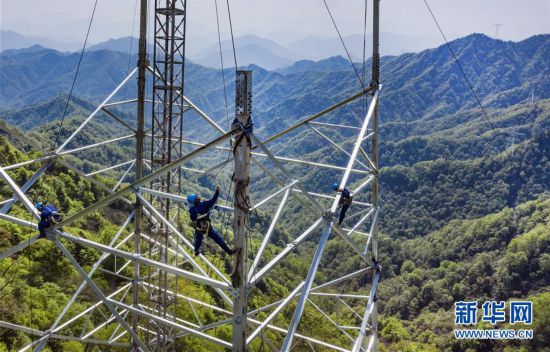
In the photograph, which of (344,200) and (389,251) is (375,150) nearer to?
(344,200)

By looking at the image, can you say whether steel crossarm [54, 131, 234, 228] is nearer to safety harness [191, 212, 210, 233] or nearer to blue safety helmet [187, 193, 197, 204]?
blue safety helmet [187, 193, 197, 204]

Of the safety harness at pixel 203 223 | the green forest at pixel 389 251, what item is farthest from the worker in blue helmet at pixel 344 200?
the safety harness at pixel 203 223

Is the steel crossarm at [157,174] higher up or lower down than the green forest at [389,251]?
higher up

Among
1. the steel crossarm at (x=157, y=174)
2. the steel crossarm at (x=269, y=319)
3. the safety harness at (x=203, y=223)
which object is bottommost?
the steel crossarm at (x=269, y=319)

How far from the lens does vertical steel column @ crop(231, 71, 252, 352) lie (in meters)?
8.67

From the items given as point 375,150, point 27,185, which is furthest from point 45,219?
point 375,150

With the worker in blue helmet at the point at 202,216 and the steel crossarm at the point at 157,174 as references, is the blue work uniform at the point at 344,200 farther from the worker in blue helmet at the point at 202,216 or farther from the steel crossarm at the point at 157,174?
the steel crossarm at the point at 157,174

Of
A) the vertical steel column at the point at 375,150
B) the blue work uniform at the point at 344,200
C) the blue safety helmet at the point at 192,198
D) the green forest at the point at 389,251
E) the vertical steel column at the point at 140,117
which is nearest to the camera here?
the blue safety helmet at the point at 192,198

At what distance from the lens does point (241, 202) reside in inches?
344

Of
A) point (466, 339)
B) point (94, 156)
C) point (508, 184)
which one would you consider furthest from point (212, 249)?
point (508, 184)

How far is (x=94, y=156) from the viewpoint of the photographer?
447 feet

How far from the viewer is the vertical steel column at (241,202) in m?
8.67

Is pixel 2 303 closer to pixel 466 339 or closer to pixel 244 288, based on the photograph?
pixel 244 288

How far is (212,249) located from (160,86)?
3016cm
